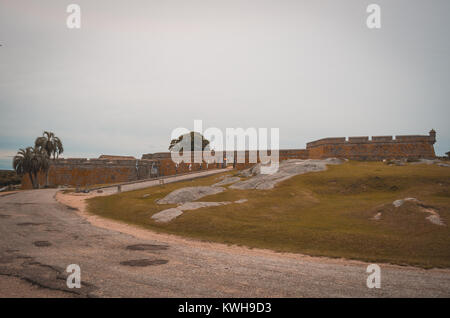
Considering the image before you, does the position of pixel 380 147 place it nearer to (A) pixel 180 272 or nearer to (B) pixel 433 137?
(B) pixel 433 137

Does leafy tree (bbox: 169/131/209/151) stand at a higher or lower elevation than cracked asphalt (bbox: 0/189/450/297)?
higher

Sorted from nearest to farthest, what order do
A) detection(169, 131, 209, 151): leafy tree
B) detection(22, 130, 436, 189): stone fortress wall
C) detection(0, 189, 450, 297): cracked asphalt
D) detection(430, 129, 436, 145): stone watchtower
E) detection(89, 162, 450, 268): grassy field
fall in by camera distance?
detection(0, 189, 450, 297): cracked asphalt, detection(89, 162, 450, 268): grassy field, detection(430, 129, 436, 145): stone watchtower, detection(22, 130, 436, 189): stone fortress wall, detection(169, 131, 209, 151): leafy tree

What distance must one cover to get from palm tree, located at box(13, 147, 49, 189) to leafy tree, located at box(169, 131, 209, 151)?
38114mm

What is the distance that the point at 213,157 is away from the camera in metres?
62.3

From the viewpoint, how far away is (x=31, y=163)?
47.2m

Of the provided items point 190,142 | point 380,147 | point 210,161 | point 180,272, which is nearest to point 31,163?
point 210,161

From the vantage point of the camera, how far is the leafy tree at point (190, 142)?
80.4 meters

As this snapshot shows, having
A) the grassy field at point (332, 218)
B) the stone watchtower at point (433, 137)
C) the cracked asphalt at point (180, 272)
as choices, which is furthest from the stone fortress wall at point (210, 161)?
the cracked asphalt at point (180, 272)

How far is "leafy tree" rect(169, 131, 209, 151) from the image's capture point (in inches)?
3164

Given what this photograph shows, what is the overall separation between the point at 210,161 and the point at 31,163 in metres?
34.3

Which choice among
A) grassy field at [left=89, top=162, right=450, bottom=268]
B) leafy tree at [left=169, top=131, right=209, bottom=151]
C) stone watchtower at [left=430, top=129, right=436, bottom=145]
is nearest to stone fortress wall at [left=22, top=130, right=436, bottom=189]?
stone watchtower at [left=430, top=129, right=436, bottom=145]

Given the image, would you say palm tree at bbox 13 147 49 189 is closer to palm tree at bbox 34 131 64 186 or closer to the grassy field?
palm tree at bbox 34 131 64 186
